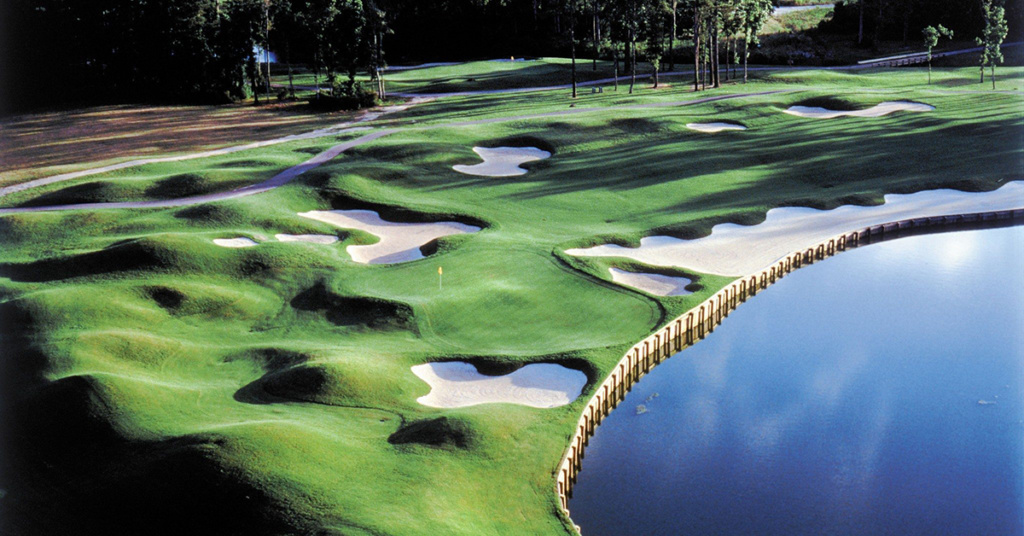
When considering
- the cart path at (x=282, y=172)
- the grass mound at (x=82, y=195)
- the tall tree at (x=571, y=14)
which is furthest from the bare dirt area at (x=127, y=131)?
the tall tree at (x=571, y=14)

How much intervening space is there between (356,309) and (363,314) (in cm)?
65

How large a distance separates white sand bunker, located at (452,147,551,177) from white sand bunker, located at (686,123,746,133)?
13301mm

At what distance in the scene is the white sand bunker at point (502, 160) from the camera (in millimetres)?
66062

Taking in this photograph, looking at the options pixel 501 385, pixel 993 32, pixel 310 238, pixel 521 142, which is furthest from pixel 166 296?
pixel 993 32

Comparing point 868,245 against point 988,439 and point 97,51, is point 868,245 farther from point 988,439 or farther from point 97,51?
point 97,51

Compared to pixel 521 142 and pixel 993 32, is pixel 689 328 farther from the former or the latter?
pixel 993 32

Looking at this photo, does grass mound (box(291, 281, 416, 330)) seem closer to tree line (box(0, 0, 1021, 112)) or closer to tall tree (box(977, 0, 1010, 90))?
tree line (box(0, 0, 1021, 112))

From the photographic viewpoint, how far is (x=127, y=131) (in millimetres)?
85250

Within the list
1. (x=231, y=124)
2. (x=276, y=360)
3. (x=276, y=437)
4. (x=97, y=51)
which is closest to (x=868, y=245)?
(x=276, y=360)

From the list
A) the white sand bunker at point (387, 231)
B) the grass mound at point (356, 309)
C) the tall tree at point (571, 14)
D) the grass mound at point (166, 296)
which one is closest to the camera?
the grass mound at point (356, 309)

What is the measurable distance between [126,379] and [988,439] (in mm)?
28256

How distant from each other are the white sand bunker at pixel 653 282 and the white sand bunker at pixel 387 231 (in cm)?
1067

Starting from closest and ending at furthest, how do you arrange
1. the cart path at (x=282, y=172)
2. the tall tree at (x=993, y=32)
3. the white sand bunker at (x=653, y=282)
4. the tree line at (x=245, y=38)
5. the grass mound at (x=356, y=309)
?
the grass mound at (x=356, y=309) < the white sand bunker at (x=653, y=282) < the cart path at (x=282, y=172) < the tall tree at (x=993, y=32) < the tree line at (x=245, y=38)

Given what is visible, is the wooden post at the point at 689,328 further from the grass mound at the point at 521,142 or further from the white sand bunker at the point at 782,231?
the grass mound at the point at 521,142
